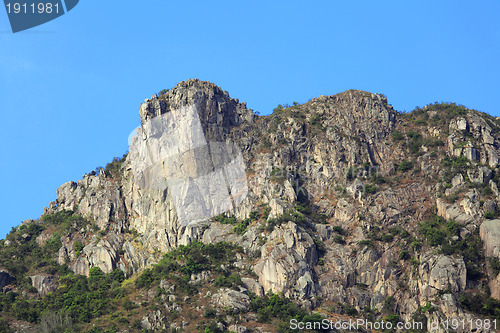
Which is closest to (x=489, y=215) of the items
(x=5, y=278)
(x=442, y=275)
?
(x=442, y=275)

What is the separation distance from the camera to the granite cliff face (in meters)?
128

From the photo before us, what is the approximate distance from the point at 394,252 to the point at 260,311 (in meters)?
24.3

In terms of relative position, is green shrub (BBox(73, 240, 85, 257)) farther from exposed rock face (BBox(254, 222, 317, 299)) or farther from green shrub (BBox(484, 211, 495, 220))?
green shrub (BBox(484, 211, 495, 220))

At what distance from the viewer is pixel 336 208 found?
472 feet

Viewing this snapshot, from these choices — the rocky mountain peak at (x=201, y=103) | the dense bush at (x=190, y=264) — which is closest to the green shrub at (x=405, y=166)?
the rocky mountain peak at (x=201, y=103)

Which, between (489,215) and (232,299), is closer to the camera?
(232,299)

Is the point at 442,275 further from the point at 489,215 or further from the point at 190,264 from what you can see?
the point at 190,264

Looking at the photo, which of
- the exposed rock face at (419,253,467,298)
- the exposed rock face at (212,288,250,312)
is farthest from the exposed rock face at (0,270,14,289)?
the exposed rock face at (419,253,467,298)

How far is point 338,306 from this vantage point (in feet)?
417

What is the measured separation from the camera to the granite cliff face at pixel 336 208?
421 ft

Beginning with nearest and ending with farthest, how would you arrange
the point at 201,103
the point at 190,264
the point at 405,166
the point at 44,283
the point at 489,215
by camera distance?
the point at 489,215
the point at 190,264
the point at 44,283
the point at 405,166
the point at 201,103

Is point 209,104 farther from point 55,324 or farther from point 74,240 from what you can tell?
point 55,324

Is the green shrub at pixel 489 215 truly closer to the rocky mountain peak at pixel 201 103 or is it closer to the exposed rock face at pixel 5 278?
the rocky mountain peak at pixel 201 103

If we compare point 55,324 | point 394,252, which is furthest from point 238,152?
point 55,324
